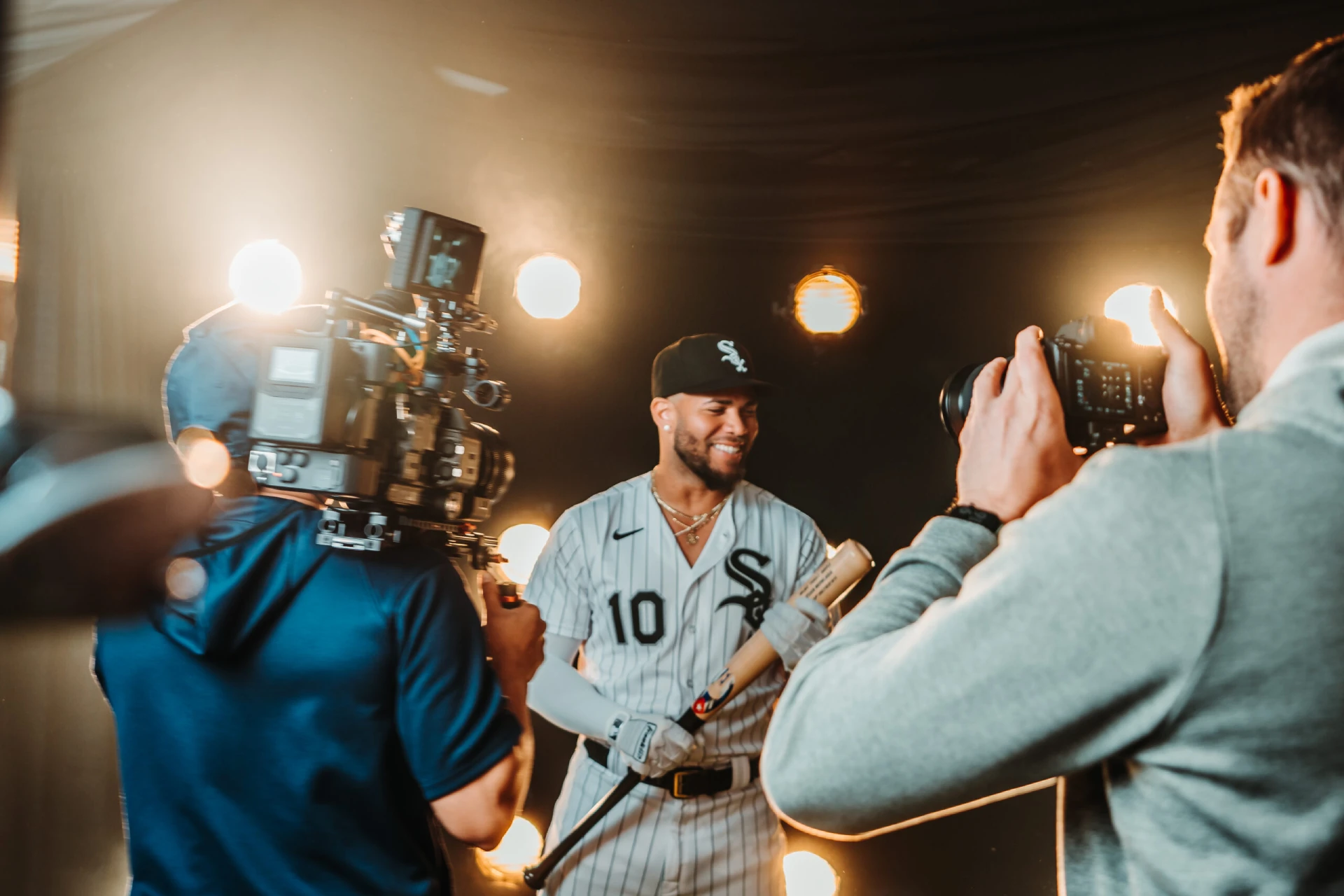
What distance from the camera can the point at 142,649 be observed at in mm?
939

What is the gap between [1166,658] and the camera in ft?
1.37

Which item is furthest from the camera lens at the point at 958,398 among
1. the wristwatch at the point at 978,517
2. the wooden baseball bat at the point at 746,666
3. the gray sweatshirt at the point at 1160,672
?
the wooden baseball bat at the point at 746,666

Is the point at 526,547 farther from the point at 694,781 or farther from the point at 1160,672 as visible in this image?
the point at 1160,672

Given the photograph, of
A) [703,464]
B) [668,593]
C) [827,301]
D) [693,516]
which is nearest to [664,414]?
[703,464]

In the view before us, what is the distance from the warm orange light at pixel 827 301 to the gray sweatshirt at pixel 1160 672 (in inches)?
70.3

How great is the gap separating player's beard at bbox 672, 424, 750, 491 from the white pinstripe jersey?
0.05 metres

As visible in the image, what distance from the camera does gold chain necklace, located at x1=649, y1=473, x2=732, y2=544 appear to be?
6.54 ft

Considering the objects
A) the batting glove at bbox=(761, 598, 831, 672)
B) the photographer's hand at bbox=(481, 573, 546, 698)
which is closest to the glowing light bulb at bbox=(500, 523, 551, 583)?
the batting glove at bbox=(761, 598, 831, 672)

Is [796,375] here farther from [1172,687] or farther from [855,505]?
[1172,687]

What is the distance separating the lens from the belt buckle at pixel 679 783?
1.68m

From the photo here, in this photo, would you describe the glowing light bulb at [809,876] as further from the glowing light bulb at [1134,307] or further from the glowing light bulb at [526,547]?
the glowing light bulb at [1134,307]

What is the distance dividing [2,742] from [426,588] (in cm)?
217

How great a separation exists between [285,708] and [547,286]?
152cm

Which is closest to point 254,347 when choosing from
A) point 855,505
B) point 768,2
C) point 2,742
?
point 768,2
